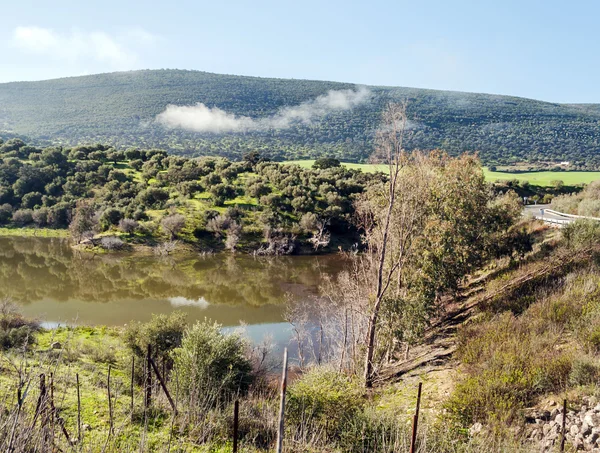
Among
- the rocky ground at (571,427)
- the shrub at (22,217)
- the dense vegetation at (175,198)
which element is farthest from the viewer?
the shrub at (22,217)

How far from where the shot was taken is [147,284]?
1066 inches

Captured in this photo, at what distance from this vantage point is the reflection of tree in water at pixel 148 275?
24.9 m

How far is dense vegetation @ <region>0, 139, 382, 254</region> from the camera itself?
37.6m

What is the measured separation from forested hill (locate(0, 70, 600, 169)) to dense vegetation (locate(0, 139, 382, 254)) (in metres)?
41.1

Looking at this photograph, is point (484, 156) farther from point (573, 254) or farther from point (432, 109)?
point (573, 254)

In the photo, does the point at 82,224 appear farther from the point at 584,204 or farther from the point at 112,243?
the point at 584,204

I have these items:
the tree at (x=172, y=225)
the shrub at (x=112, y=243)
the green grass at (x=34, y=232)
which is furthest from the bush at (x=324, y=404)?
the green grass at (x=34, y=232)

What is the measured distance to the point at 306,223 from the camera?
39312mm

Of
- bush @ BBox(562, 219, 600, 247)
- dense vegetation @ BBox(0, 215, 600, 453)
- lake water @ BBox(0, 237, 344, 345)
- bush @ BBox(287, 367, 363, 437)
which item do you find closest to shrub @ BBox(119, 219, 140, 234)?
lake water @ BBox(0, 237, 344, 345)

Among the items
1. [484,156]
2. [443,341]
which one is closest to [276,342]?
[443,341]

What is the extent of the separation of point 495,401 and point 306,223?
1257 inches

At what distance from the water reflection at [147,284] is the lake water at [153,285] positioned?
0.05 metres

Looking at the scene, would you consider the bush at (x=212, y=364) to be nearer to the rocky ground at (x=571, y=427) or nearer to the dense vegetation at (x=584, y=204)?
the rocky ground at (x=571, y=427)

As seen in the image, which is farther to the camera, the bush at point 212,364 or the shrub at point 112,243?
the shrub at point 112,243
